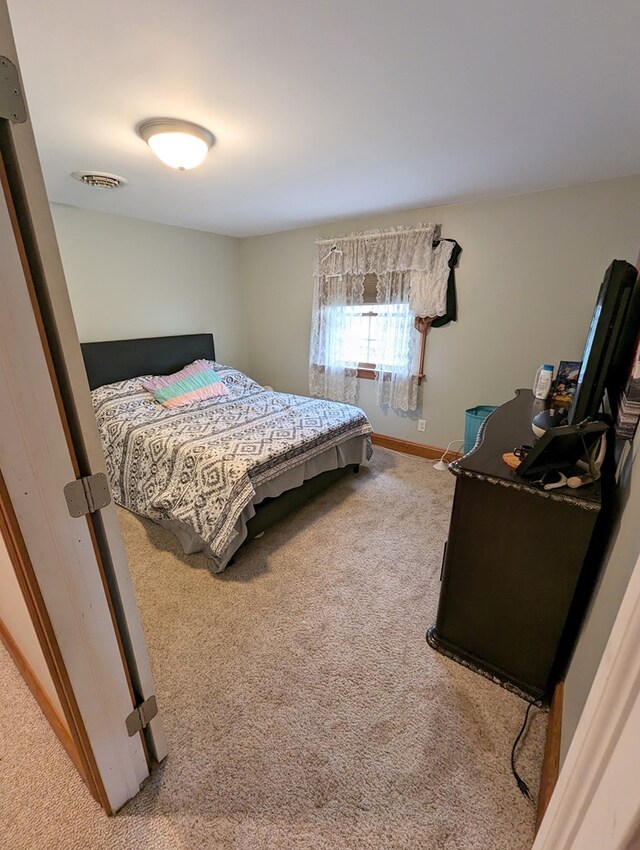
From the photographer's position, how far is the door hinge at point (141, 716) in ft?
3.49

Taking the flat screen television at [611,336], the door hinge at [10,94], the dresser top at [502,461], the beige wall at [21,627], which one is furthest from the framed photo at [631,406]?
the beige wall at [21,627]

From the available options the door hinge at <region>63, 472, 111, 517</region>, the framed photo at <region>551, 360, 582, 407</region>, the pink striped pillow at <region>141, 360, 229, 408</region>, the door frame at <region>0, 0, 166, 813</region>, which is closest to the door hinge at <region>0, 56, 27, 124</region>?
the door frame at <region>0, 0, 166, 813</region>

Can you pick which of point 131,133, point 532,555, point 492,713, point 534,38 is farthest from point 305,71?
point 492,713

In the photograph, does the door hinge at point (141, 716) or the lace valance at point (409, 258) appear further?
the lace valance at point (409, 258)

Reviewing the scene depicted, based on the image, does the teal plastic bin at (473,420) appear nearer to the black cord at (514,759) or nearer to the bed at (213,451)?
the bed at (213,451)

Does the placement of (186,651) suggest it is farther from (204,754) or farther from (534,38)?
(534,38)

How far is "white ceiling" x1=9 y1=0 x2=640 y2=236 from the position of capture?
1096 mm

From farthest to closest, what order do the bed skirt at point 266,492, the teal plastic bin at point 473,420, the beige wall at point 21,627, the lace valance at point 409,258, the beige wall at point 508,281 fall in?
the lace valance at point 409,258, the teal plastic bin at point 473,420, the beige wall at point 508,281, the bed skirt at point 266,492, the beige wall at point 21,627

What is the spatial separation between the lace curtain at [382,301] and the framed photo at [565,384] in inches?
42.7

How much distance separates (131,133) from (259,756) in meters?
2.72

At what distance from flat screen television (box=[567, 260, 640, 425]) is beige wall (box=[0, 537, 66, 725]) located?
1.94 m

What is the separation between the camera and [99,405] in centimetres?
294

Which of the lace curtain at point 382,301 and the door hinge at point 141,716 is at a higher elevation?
the lace curtain at point 382,301

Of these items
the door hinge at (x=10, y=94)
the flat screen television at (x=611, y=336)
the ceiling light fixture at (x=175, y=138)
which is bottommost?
the flat screen television at (x=611, y=336)
